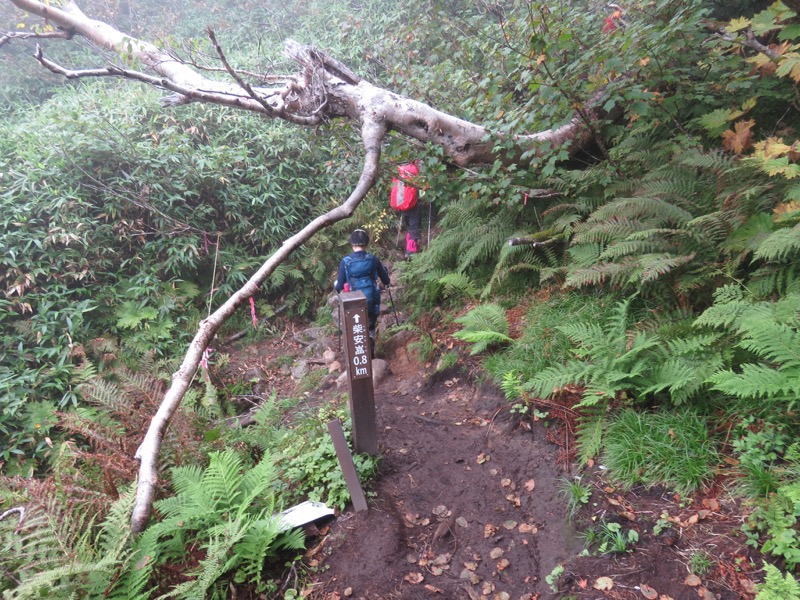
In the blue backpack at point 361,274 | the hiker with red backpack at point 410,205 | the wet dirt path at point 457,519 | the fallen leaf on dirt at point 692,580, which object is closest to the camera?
the fallen leaf on dirt at point 692,580

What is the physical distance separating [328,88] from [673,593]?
568 centimetres

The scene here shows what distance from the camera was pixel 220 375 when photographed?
7094 millimetres

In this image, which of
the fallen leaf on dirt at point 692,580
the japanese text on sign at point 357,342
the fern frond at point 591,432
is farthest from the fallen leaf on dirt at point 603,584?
the japanese text on sign at point 357,342

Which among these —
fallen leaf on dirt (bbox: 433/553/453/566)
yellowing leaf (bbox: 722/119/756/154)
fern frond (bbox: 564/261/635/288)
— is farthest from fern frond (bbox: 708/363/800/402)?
yellowing leaf (bbox: 722/119/756/154)

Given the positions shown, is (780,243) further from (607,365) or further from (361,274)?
(361,274)

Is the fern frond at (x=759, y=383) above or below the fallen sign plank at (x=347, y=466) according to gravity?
above

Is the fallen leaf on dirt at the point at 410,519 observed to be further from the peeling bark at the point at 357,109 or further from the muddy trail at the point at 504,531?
the peeling bark at the point at 357,109

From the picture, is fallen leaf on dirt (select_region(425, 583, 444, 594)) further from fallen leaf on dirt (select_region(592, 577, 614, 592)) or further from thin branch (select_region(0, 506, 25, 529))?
thin branch (select_region(0, 506, 25, 529))

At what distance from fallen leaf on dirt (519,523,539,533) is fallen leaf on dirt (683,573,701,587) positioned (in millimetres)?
894

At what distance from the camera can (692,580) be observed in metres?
2.25

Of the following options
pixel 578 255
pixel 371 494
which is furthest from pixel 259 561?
pixel 578 255

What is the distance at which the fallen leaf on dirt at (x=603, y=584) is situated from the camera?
237cm

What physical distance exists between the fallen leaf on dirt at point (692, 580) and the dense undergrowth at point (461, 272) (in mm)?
370

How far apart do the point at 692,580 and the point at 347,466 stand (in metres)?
2.15
